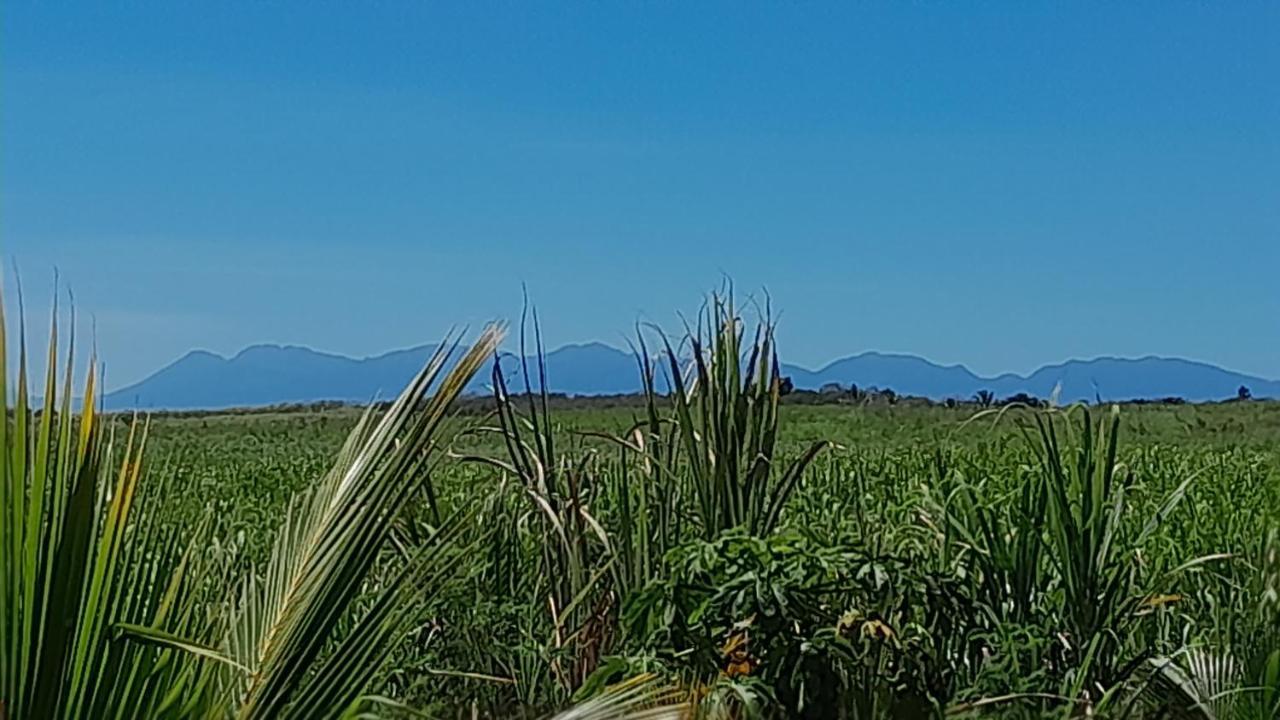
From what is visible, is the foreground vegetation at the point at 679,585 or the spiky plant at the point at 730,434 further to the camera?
the spiky plant at the point at 730,434

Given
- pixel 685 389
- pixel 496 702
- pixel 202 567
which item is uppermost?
pixel 685 389

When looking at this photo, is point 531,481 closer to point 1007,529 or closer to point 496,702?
point 496,702

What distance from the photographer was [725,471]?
282 centimetres

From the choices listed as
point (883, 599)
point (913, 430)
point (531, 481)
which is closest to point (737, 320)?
point (531, 481)

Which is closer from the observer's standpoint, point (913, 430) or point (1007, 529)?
point (1007, 529)

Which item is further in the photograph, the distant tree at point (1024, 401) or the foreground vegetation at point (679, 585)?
the distant tree at point (1024, 401)

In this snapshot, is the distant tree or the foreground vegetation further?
the distant tree

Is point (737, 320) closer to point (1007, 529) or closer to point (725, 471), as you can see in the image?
point (725, 471)

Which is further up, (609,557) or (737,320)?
(737,320)

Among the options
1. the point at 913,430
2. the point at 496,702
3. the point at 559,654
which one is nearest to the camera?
the point at 559,654

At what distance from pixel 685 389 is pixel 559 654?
58 centimetres

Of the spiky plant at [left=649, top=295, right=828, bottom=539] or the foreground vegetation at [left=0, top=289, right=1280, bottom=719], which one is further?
the spiky plant at [left=649, top=295, right=828, bottom=539]

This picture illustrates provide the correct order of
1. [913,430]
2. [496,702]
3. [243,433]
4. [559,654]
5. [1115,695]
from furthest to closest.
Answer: [243,433] < [913,430] < [496,702] < [559,654] < [1115,695]

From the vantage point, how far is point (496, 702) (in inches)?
120
